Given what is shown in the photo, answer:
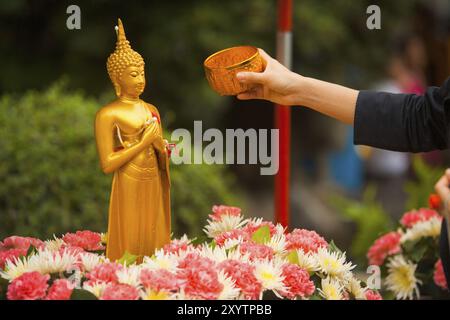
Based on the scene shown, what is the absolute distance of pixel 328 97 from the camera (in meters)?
2.02

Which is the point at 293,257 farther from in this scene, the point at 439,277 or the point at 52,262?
the point at 439,277

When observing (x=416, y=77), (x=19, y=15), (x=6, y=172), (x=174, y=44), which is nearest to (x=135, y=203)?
(x=6, y=172)

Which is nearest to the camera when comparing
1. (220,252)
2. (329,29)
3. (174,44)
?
(220,252)

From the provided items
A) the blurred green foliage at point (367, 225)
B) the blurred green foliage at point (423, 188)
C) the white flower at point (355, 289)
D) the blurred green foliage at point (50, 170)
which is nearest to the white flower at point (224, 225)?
the white flower at point (355, 289)

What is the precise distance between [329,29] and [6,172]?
3298 mm

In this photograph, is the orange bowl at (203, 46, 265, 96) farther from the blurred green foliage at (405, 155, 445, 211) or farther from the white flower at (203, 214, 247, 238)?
the blurred green foliage at (405, 155, 445, 211)

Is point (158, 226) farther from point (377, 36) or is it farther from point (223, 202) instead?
point (377, 36)

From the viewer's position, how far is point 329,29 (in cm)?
580

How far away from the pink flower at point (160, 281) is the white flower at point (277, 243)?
1.11ft

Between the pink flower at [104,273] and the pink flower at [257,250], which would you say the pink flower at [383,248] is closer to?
the pink flower at [257,250]

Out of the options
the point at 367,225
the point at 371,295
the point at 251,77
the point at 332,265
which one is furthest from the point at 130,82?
the point at 367,225

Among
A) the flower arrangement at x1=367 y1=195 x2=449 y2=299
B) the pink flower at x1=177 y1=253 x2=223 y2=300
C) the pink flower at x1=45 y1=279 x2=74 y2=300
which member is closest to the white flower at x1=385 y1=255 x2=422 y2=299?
the flower arrangement at x1=367 y1=195 x2=449 y2=299

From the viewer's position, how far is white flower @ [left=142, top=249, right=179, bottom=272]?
1694 mm

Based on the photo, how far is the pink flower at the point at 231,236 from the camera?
195 centimetres
